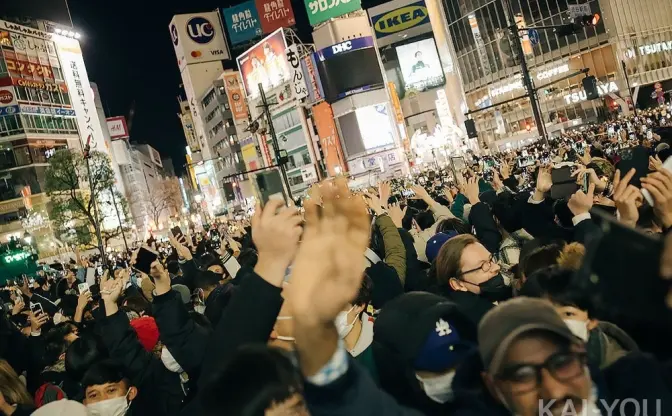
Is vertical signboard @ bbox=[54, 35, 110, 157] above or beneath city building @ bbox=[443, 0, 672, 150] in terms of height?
above

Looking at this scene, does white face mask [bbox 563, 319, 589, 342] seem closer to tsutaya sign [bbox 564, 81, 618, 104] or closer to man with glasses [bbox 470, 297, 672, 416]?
man with glasses [bbox 470, 297, 672, 416]

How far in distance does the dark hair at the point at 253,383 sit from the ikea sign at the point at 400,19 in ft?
257

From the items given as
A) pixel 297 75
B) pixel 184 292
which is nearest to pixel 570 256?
pixel 184 292

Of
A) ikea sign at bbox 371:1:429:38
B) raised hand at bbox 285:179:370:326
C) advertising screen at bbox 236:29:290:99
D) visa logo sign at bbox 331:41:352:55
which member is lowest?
raised hand at bbox 285:179:370:326

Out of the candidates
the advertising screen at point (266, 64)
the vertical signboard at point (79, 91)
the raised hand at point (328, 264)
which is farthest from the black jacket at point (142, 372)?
the vertical signboard at point (79, 91)

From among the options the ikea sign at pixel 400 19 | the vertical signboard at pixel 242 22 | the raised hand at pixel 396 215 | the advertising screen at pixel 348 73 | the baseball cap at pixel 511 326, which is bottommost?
the baseball cap at pixel 511 326

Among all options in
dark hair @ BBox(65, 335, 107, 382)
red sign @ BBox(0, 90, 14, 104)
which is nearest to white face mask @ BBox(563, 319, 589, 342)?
dark hair @ BBox(65, 335, 107, 382)

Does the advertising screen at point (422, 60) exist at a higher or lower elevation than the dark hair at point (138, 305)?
higher

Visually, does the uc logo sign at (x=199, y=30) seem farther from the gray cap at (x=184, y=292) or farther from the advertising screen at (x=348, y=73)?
the gray cap at (x=184, y=292)

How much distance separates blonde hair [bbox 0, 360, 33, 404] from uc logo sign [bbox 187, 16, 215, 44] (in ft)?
351

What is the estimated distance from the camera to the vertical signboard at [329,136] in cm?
6341

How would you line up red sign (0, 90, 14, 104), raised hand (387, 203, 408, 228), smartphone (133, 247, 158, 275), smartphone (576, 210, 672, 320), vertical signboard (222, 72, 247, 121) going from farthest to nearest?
vertical signboard (222, 72, 247, 121) < red sign (0, 90, 14, 104) < smartphone (133, 247, 158, 275) < raised hand (387, 203, 408, 228) < smartphone (576, 210, 672, 320)

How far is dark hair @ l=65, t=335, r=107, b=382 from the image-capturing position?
13.4ft

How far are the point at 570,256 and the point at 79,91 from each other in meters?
82.3
